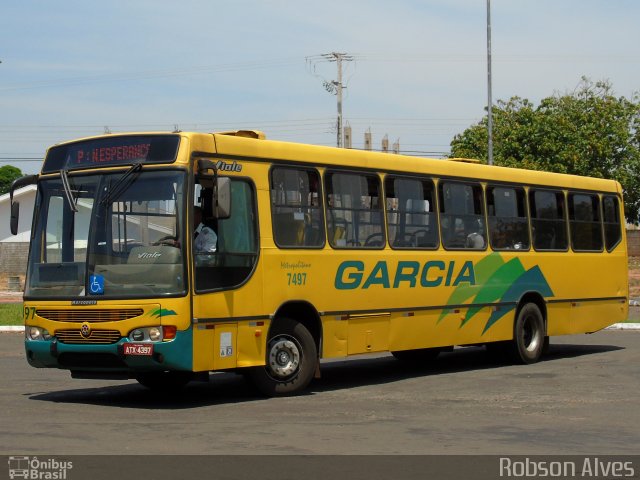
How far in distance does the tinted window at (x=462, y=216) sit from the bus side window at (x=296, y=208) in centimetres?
290

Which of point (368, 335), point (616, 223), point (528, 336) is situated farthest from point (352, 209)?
point (616, 223)

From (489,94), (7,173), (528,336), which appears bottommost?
(528,336)

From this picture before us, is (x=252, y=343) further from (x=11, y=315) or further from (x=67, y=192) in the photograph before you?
(x=11, y=315)

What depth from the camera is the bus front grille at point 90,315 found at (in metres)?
12.8

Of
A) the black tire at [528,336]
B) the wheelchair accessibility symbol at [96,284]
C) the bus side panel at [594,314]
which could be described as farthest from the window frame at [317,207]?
the bus side panel at [594,314]

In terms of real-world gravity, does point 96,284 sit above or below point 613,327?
above

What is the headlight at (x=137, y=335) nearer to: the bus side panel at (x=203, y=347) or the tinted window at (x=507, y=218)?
the bus side panel at (x=203, y=347)

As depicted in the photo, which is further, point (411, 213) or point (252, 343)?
point (411, 213)

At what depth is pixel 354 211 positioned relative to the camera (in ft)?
50.6

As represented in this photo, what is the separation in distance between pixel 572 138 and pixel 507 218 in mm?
41037

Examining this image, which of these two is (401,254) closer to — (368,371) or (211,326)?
(368,371)

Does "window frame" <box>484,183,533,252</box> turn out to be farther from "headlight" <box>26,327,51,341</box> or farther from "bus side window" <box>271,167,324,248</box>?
"headlight" <box>26,327,51,341</box>

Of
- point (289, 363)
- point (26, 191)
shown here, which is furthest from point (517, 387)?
point (26, 191)

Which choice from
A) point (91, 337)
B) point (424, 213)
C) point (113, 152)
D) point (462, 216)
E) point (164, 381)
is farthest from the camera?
point (462, 216)
